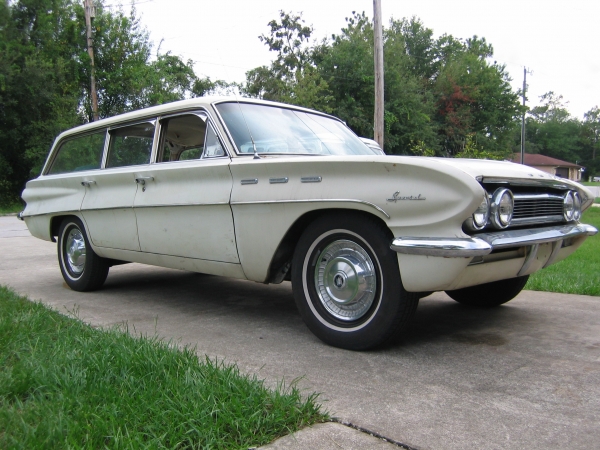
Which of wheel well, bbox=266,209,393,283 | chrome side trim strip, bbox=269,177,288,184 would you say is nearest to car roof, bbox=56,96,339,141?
chrome side trim strip, bbox=269,177,288,184

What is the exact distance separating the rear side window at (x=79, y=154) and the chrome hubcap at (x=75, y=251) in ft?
2.18

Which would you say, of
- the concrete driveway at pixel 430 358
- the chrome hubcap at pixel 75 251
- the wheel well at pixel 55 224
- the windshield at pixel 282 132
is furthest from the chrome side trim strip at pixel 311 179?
the wheel well at pixel 55 224

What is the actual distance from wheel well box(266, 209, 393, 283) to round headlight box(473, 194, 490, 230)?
719mm

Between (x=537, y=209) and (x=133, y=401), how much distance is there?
8.68ft

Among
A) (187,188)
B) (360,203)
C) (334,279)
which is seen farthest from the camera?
(187,188)

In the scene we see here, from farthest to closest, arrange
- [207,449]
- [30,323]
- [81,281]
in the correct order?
[81,281]
[30,323]
[207,449]

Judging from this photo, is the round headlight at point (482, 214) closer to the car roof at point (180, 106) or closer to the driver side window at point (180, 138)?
the car roof at point (180, 106)

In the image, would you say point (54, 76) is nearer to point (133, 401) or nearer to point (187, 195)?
point (187, 195)

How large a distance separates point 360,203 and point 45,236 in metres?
4.14

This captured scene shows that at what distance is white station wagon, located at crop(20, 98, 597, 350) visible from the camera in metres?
2.91

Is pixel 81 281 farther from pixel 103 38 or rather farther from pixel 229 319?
pixel 103 38

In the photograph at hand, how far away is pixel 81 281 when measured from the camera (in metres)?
5.42

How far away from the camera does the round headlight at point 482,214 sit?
2922 mm

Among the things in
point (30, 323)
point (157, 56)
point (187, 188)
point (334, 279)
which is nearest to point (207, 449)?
point (334, 279)
